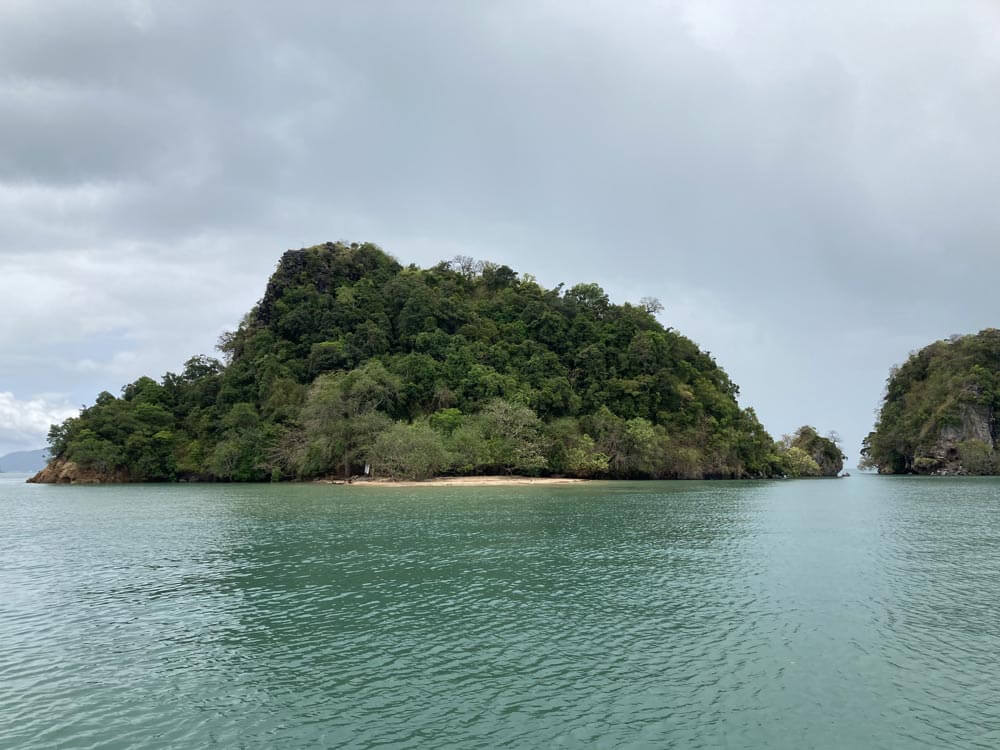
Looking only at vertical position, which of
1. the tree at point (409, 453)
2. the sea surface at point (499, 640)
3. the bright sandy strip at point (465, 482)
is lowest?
the sea surface at point (499, 640)

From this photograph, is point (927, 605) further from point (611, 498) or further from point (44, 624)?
point (611, 498)

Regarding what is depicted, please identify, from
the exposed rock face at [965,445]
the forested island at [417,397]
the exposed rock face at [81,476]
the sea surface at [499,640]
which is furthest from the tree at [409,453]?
the exposed rock face at [965,445]

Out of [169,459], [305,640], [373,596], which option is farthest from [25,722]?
[169,459]

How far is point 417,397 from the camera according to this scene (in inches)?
3637

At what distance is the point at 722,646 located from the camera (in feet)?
50.4

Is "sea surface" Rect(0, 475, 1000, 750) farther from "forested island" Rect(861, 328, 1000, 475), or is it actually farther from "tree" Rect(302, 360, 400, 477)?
"forested island" Rect(861, 328, 1000, 475)

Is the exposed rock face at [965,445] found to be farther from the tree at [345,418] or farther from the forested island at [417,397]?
the tree at [345,418]

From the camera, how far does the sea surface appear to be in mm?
11156

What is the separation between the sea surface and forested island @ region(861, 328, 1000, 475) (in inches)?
4124

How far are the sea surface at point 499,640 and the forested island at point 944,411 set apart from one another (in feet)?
344

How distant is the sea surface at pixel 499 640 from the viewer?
11156 mm

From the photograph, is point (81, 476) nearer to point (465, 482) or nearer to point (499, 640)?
point (465, 482)

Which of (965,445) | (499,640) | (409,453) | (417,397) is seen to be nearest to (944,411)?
(965,445)

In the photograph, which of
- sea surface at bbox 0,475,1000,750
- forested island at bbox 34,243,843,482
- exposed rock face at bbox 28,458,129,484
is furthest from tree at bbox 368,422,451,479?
exposed rock face at bbox 28,458,129,484
